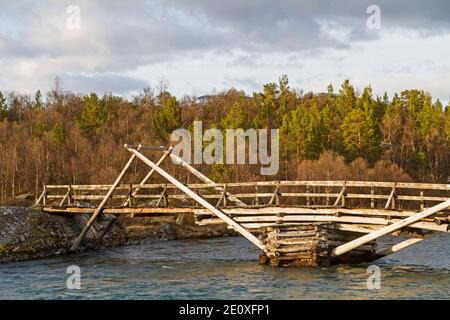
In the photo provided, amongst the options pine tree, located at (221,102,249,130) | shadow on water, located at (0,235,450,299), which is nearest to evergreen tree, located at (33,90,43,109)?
pine tree, located at (221,102,249,130)

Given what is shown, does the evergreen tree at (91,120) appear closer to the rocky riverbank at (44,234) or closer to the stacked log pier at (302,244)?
the rocky riverbank at (44,234)

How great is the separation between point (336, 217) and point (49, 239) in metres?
13.8

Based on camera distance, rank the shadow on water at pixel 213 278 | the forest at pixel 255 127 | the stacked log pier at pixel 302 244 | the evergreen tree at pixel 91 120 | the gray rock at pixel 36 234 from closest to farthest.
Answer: the shadow on water at pixel 213 278
the stacked log pier at pixel 302 244
the gray rock at pixel 36 234
the forest at pixel 255 127
the evergreen tree at pixel 91 120

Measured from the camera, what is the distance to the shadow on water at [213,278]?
17969mm

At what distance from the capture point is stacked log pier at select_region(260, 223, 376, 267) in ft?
73.6

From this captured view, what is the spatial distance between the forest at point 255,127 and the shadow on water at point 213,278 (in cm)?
2962

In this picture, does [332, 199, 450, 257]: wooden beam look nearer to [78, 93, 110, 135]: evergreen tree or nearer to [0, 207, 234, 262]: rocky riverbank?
[0, 207, 234, 262]: rocky riverbank

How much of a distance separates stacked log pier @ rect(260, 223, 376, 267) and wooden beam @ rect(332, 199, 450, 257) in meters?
0.51

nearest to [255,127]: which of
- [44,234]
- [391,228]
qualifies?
[44,234]

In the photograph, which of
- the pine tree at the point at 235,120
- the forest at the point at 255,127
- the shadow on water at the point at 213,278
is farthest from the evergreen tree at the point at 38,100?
the shadow on water at the point at 213,278

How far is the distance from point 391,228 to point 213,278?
246 inches

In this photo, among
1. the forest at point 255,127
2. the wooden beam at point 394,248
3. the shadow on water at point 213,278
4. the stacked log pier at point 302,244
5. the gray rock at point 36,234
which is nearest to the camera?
the shadow on water at point 213,278
